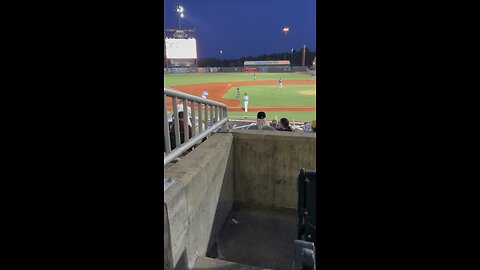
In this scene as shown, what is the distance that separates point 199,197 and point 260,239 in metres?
1.59

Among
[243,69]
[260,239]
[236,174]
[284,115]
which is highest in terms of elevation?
[243,69]

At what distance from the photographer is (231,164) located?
598 cm

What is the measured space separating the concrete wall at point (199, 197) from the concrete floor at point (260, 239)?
0.25m

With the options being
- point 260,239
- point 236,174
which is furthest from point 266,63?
point 260,239

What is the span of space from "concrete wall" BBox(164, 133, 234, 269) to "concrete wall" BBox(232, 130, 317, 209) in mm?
248

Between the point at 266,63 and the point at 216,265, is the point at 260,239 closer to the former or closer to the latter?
the point at 216,265

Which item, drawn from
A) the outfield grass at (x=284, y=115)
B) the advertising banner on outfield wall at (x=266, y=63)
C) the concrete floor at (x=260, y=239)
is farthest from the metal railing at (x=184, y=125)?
the advertising banner on outfield wall at (x=266, y=63)

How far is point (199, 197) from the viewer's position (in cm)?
414

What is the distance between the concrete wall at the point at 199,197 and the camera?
3.25 metres

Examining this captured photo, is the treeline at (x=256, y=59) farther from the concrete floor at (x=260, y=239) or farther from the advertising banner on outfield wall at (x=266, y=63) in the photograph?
the concrete floor at (x=260, y=239)

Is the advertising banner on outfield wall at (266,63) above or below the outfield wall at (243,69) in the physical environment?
above
